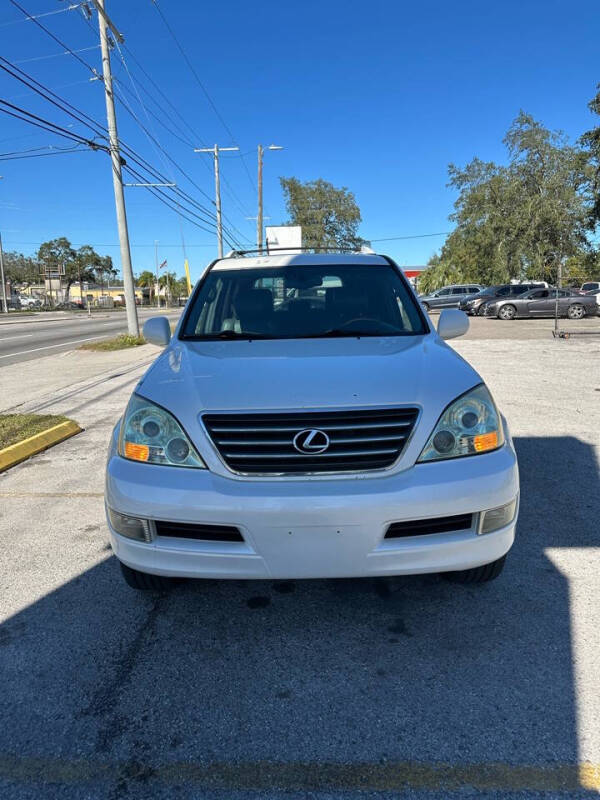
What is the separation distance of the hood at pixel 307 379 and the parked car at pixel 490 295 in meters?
28.0

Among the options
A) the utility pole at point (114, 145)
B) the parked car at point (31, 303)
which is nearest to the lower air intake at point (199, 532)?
the utility pole at point (114, 145)

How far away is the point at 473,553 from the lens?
2230 millimetres

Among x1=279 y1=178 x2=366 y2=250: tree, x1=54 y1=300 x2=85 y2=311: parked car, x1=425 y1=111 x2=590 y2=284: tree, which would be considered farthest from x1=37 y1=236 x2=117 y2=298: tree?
x1=425 y1=111 x2=590 y2=284: tree

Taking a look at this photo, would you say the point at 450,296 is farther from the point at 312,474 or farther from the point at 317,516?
the point at 317,516

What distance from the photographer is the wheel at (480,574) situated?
2.62 m

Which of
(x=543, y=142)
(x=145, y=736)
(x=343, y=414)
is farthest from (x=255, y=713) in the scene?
(x=543, y=142)

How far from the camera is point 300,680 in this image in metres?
2.20

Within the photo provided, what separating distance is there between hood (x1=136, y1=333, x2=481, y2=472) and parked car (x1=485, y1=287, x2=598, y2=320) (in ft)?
83.0

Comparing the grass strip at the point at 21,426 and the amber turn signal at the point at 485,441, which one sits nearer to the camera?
the amber turn signal at the point at 485,441

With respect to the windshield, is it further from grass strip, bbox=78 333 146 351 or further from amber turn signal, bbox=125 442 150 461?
grass strip, bbox=78 333 146 351

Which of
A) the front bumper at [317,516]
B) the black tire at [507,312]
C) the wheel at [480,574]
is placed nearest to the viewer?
the front bumper at [317,516]

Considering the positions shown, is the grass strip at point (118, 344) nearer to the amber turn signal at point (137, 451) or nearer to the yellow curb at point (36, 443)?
the yellow curb at point (36, 443)

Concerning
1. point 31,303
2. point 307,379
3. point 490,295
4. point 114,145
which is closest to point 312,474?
point 307,379

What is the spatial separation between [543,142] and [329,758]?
4509cm
